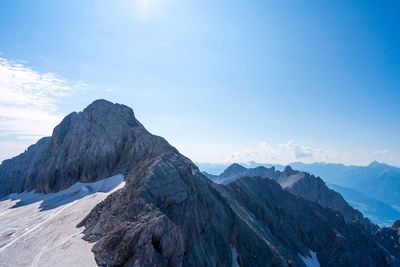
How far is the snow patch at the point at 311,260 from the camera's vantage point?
8690cm

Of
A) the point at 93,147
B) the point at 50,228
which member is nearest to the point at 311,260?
the point at 93,147

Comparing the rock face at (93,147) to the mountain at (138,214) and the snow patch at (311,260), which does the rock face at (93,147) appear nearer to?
the mountain at (138,214)

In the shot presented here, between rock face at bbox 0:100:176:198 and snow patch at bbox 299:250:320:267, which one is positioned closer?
rock face at bbox 0:100:176:198

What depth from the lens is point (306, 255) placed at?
90688mm

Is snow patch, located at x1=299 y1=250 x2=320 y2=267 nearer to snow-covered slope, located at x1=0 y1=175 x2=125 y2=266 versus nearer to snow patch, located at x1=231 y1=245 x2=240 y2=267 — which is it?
snow patch, located at x1=231 y1=245 x2=240 y2=267

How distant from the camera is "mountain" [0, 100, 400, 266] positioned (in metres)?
33.8

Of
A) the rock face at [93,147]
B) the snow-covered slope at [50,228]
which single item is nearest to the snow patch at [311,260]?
the rock face at [93,147]

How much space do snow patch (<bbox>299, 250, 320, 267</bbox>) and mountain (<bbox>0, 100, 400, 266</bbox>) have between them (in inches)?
15.0

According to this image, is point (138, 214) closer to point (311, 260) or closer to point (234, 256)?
point (234, 256)

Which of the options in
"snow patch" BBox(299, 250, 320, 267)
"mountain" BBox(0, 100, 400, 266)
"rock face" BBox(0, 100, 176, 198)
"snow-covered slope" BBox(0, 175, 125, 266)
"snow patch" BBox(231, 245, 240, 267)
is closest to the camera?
"mountain" BBox(0, 100, 400, 266)

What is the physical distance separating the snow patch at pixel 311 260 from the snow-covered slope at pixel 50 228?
55.1 meters

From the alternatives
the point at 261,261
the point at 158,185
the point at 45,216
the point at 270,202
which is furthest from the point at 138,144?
the point at 270,202

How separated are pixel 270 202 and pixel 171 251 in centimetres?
8019

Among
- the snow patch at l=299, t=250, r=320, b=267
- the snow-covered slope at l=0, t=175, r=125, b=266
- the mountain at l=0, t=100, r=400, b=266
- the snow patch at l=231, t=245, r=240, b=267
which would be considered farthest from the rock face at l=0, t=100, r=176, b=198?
the snow patch at l=299, t=250, r=320, b=267
